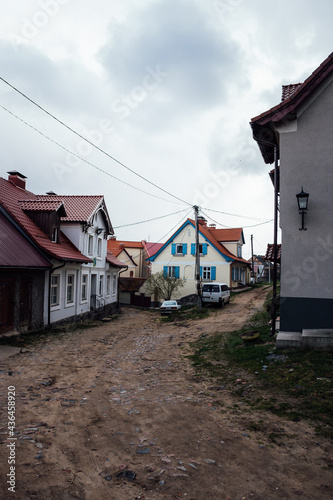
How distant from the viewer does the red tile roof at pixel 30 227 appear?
1559 centimetres

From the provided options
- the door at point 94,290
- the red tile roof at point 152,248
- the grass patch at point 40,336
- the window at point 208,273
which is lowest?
the grass patch at point 40,336

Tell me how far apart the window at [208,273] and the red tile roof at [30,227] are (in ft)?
56.7

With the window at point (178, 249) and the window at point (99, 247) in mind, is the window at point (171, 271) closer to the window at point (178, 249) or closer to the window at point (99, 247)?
the window at point (178, 249)

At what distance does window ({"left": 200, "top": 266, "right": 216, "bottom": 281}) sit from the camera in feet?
114

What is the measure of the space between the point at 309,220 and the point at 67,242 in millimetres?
14627

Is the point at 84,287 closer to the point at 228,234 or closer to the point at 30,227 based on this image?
the point at 30,227

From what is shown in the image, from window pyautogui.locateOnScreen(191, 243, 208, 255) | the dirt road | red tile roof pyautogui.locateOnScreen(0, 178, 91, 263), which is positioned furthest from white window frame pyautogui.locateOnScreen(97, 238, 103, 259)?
the dirt road

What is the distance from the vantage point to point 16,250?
1376 cm

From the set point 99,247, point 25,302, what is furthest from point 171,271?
point 25,302

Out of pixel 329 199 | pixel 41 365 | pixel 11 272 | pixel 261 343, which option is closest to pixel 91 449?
pixel 41 365

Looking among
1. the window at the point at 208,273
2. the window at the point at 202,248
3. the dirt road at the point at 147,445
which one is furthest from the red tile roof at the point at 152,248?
the dirt road at the point at 147,445

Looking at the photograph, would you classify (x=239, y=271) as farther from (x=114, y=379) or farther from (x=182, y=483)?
(x=182, y=483)

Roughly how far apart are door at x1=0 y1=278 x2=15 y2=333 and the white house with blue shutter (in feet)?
74.9

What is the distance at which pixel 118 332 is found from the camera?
58.8ft
